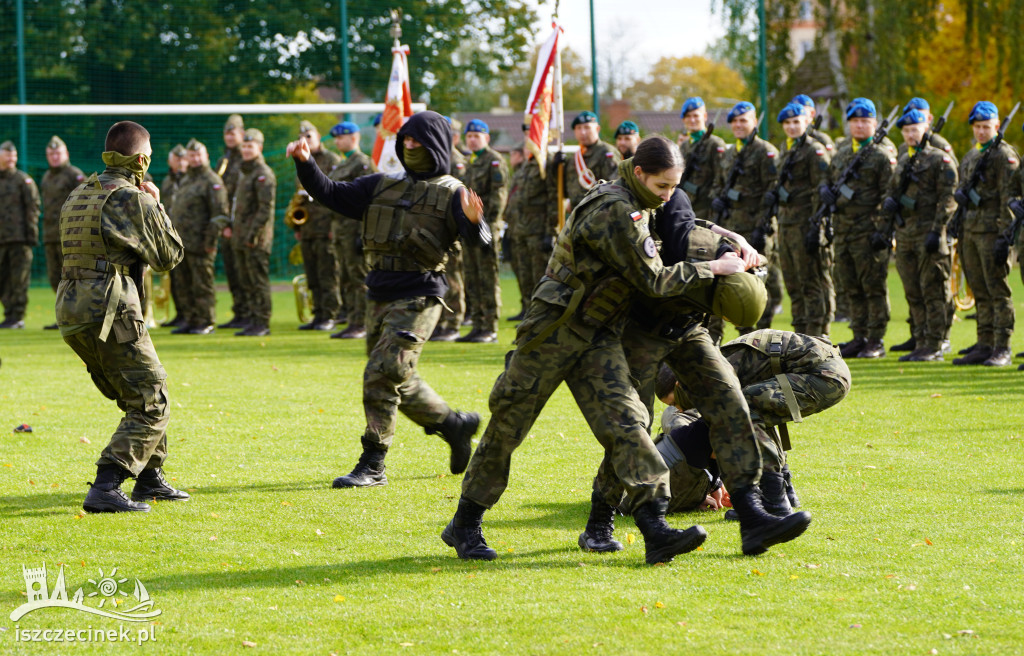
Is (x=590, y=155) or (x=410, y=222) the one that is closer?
(x=410, y=222)

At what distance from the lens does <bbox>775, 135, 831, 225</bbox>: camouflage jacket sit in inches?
509

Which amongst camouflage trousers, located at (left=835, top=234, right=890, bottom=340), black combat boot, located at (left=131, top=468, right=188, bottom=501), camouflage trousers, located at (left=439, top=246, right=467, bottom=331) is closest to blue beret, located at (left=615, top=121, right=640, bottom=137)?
camouflage trousers, located at (left=439, top=246, right=467, bottom=331)

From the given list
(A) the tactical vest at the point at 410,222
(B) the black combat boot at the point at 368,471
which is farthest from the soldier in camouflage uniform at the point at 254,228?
(B) the black combat boot at the point at 368,471

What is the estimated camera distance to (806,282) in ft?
42.0

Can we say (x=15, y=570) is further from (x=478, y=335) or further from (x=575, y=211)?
(x=478, y=335)

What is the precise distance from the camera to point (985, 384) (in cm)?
1068

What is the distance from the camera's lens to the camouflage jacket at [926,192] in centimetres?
1193

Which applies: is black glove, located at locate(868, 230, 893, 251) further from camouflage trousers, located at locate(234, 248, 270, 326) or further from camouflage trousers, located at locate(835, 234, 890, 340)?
camouflage trousers, located at locate(234, 248, 270, 326)

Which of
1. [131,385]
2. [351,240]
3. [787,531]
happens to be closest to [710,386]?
[787,531]

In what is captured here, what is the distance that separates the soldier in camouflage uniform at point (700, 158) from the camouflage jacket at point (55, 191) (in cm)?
802

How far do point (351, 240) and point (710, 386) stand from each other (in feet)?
33.3

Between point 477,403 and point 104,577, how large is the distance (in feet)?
16.4

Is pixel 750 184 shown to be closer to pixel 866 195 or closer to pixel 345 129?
pixel 866 195

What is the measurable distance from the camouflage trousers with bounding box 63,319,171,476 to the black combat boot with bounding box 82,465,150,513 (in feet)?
0.16
